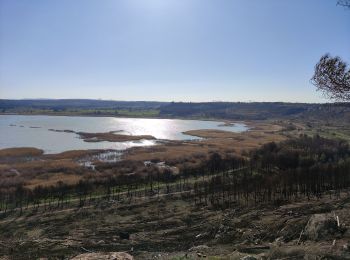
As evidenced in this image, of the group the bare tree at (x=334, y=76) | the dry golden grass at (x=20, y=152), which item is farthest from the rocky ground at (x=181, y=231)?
the dry golden grass at (x=20, y=152)

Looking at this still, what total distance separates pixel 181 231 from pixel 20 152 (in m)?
44.5

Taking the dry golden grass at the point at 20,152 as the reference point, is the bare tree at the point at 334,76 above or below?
above

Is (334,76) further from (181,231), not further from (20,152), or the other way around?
(20,152)

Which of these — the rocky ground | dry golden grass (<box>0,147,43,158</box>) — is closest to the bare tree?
the rocky ground

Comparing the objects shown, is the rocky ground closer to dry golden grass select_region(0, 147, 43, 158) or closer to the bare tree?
the bare tree

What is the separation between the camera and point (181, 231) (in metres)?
23.8

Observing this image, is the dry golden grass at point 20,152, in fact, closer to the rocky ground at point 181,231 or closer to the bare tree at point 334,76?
the rocky ground at point 181,231

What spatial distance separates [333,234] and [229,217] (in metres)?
11.1

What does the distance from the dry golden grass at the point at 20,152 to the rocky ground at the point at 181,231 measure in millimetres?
31144

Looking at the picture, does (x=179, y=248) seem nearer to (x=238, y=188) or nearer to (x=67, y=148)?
(x=238, y=188)

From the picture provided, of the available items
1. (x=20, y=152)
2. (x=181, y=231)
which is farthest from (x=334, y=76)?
(x=20, y=152)

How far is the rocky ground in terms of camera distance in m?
15.7

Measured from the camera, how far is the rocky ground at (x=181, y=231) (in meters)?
15.7

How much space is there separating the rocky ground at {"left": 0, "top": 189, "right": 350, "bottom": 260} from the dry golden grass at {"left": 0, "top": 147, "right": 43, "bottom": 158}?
31.1 metres
